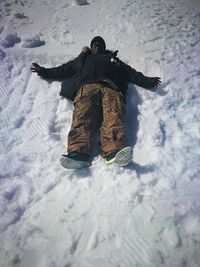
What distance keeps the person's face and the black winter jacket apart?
17 cm

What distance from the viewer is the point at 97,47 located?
4.75 m

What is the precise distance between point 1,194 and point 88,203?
0.90 m

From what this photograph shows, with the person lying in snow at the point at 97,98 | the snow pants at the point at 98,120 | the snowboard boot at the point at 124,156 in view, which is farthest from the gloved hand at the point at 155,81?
the snowboard boot at the point at 124,156

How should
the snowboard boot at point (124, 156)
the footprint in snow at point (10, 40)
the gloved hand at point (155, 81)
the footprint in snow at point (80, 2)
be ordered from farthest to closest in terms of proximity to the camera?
1. the footprint in snow at point (80, 2)
2. the footprint in snow at point (10, 40)
3. the gloved hand at point (155, 81)
4. the snowboard boot at point (124, 156)

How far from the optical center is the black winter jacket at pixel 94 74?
4031 millimetres

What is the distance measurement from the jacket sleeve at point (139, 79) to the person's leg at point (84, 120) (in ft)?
2.48

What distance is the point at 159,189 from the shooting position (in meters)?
2.92

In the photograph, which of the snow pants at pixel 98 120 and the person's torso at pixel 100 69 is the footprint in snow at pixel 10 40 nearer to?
the person's torso at pixel 100 69

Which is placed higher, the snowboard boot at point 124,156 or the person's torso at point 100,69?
the person's torso at point 100,69

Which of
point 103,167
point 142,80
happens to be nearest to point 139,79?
point 142,80

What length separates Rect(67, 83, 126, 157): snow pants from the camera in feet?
10.4

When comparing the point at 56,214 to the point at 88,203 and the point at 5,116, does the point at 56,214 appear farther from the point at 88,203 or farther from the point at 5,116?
the point at 5,116

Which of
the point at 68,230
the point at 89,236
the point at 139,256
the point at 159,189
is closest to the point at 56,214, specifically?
the point at 68,230

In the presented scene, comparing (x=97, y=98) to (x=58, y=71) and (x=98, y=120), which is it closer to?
(x=98, y=120)
